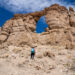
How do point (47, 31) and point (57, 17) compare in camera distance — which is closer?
point (57, 17)

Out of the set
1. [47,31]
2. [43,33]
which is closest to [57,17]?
[47,31]

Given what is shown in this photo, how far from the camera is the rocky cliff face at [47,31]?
16.3 meters

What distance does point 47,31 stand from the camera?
18484mm

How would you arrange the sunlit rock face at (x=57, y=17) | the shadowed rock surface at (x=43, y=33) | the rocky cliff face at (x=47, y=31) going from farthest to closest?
the sunlit rock face at (x=57, y=17), the rocky cliff face at (x=47, y=31), the shadowed rock surface at (x=43, y=33)

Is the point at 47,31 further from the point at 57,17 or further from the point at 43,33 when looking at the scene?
the point at 57,17

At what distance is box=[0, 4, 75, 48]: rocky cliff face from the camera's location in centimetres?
1631

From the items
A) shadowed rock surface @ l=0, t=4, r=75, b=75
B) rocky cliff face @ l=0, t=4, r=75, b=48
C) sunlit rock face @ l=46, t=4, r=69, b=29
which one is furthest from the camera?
sunlit rock face @ l=46, t=4, r=69, b=29

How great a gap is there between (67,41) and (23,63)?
9.18 m

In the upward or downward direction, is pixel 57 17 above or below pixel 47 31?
above

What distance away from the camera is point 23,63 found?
8586 millimetres

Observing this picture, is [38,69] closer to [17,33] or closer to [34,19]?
[17,33]

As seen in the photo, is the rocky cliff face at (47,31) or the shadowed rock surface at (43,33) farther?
the rocky cliff face at (47,31)

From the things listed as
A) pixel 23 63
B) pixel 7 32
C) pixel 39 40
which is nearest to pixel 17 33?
pixel 7 32

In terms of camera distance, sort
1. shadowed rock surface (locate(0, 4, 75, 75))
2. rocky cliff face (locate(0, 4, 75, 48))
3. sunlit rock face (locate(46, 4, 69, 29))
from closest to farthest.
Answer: shadowed rock surface (locate(0, 4, 75, 75)), rocky cliff face (locate(0, 4, 75, 48)), sunlit rock face (locate(46, 4, 69, 29))
